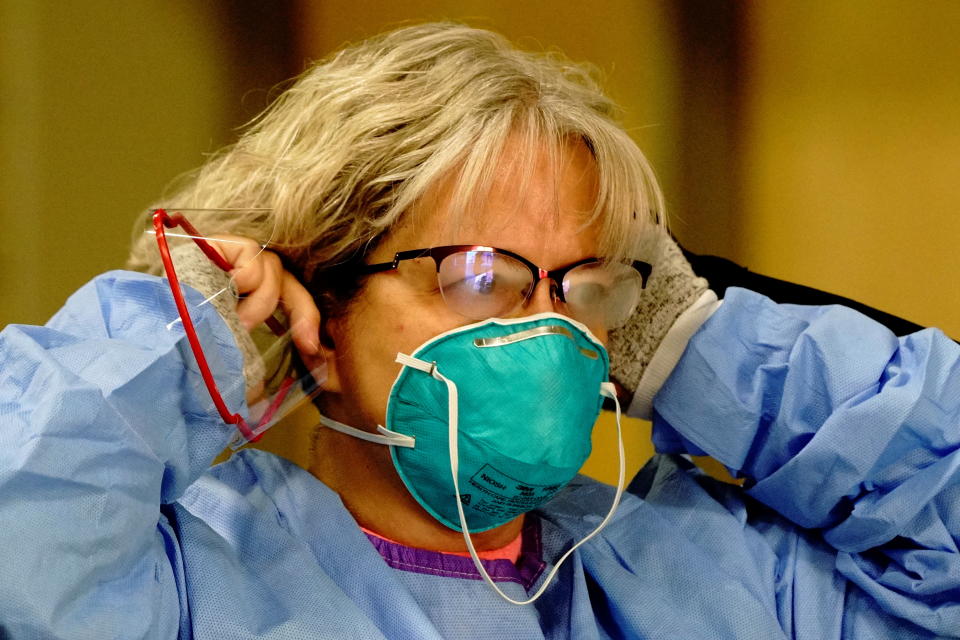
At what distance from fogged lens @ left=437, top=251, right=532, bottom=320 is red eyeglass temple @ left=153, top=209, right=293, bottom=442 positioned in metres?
0.24

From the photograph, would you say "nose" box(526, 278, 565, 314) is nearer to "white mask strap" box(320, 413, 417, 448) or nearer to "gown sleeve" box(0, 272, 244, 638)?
"white mask strap" box(320, 413, 417, 448)

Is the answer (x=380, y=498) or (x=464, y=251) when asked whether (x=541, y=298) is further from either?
(x=380, y=498)

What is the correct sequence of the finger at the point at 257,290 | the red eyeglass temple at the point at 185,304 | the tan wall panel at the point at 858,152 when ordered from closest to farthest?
the red eyeglass temple at the point at 185,304 < the finger at the point at 257,290 < the tan wall panel at the point at 858,152

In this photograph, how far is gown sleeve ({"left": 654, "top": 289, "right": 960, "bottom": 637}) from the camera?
1.31m

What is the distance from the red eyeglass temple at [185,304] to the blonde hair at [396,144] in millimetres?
95

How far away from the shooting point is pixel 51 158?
1673 mm

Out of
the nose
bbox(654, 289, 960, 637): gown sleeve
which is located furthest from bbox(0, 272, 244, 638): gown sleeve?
bbox(654, 289, 960, 637): gown sleeve

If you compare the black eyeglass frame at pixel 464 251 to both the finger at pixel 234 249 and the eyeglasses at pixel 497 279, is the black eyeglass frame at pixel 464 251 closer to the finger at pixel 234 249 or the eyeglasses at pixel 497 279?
the eyeglasses at pixel 497 279

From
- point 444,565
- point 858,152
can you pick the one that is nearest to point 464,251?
point 444,565

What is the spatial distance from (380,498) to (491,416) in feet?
0.71

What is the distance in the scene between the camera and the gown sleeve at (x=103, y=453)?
2.60 feet

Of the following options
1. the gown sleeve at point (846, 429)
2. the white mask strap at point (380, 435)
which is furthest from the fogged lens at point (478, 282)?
the gown sleeve at point (846, 429)

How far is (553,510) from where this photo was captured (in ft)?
4.70

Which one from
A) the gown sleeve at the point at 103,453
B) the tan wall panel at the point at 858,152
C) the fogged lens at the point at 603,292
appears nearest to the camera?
the gown sleeve at the point at 103,453
